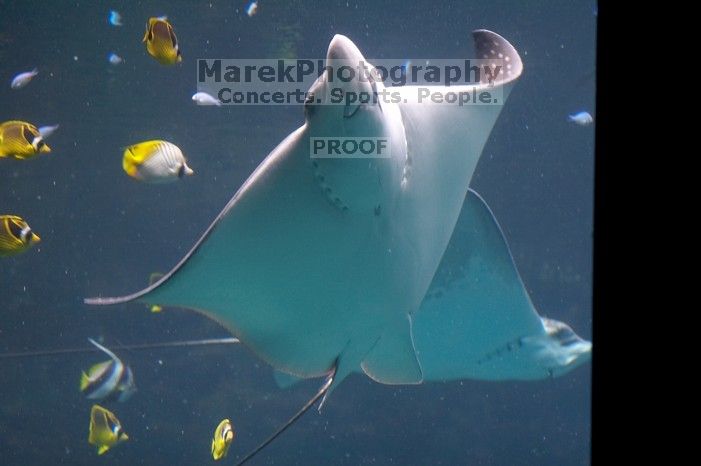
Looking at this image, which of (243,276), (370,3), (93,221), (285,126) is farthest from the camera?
(93,221)

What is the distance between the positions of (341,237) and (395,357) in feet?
3.43

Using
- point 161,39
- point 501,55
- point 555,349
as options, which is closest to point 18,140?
point 161,39

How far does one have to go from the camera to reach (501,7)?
1077 cm

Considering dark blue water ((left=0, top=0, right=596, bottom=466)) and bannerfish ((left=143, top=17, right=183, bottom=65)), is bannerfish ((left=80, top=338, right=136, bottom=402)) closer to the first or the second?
bannerfish ((left=143, top=17, right=183, bottom=65))

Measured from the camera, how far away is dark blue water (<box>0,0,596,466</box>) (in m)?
10.8

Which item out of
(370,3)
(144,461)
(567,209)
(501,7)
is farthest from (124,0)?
(567,209)

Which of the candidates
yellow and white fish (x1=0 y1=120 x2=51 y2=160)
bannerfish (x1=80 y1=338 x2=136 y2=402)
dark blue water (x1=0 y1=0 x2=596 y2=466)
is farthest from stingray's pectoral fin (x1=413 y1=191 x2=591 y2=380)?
dark blue water (x1=0 y1=0 x2=596 y2=466)

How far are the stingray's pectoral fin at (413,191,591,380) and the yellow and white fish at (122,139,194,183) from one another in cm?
243

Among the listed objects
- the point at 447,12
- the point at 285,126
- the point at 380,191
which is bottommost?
the point at 285,126

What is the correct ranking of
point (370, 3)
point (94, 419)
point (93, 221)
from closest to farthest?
point (94, 419), point (370, 3), point (93, 221)

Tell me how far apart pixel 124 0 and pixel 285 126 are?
5.82 meters

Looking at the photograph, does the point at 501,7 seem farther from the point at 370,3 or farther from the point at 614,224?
the point at 614,224

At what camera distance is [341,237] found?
215cm

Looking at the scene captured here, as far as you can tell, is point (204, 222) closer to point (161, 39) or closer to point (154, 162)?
point (154, 162)
